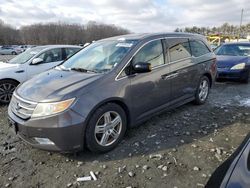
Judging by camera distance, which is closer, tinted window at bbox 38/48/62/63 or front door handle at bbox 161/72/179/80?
front door handle at bbox 161/72/179/80

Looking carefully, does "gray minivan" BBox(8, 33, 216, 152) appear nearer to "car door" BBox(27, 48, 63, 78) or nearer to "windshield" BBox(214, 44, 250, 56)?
"car door" BBox(27, 48, 63, 78)

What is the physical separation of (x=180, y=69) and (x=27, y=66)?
13.6 feet

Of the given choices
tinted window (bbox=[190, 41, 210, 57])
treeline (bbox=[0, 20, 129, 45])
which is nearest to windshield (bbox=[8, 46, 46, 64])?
tinted window (bbox=[190, 41, 210, 57])

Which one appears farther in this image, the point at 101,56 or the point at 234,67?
the point at 234,67

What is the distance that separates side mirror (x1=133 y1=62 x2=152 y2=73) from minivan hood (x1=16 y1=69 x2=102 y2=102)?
1.98 ft

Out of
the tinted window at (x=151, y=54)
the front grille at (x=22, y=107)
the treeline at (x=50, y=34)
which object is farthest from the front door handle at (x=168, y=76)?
the treeline at (x=50, y=34)

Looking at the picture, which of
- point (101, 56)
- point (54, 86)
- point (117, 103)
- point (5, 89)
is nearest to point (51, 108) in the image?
point (54, 86)

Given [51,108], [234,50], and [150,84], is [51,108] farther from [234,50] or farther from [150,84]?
[234,50]

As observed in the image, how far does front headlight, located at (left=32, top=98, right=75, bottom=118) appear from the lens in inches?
119

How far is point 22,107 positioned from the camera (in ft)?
10.7

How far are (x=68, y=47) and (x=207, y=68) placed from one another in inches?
167

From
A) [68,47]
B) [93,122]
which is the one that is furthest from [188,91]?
[68,47]

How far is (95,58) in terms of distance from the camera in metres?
4.14

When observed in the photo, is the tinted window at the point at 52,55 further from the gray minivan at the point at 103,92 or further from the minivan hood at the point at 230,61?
the minivan hood at the point at 230,61
